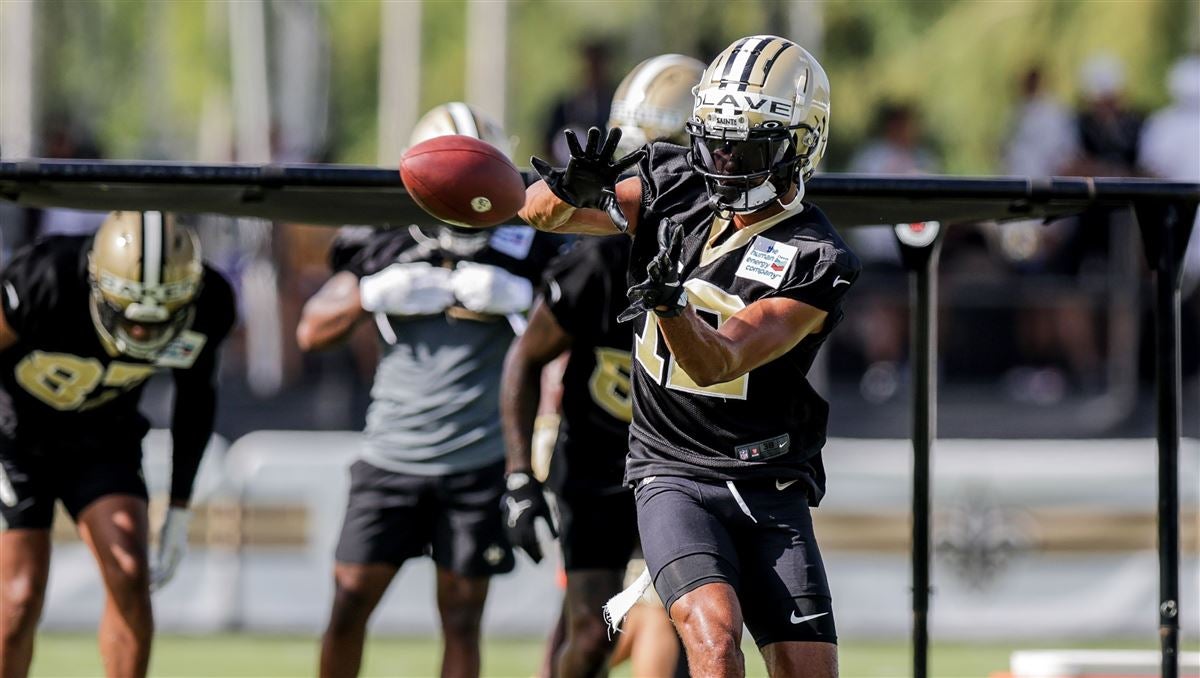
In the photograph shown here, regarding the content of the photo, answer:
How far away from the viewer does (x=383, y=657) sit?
8.90 meters

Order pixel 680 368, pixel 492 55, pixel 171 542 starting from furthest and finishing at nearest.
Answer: pixel 492 55, pixel 171 542, pixel 680 368

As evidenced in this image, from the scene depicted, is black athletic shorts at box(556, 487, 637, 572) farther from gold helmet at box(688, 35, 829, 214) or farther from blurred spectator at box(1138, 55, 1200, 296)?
blurred spectator at box(1138, 55, 1200, 296)

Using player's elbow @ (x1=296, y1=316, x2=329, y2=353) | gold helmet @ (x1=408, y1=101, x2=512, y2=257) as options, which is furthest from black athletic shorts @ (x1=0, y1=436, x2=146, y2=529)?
gold helmet @ (x1=408, y1=101, x2=512, y2=257)

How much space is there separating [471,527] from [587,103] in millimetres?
6139

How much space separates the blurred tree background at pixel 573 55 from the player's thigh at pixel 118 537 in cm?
696

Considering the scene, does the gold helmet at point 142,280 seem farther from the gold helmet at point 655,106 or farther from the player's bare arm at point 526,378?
the gold helmet at point 655,106

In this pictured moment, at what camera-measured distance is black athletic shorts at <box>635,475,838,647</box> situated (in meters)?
4.42

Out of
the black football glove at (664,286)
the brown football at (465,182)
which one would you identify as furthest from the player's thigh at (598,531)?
Result: the black football glove at (664,286)

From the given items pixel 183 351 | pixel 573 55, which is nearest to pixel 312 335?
pixel 183 351

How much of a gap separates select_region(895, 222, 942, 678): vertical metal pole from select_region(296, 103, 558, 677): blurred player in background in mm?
1256

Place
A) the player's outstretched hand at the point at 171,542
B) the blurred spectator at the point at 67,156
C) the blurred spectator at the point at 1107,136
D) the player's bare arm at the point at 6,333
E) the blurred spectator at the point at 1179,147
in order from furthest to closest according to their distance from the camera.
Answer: the blurred spectator at the point at 67,156 → the blurred spectator at the point at 1107,136 → the blurred spectator at the point at 1179,147 → the player's outstretched hand at the point at 171,542 → the player's bare arm at the point at 6,333

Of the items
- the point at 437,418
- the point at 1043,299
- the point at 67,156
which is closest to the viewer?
the point at 437,418

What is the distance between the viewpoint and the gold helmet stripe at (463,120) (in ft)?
19.8

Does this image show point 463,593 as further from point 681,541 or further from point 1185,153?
point 1185,153
